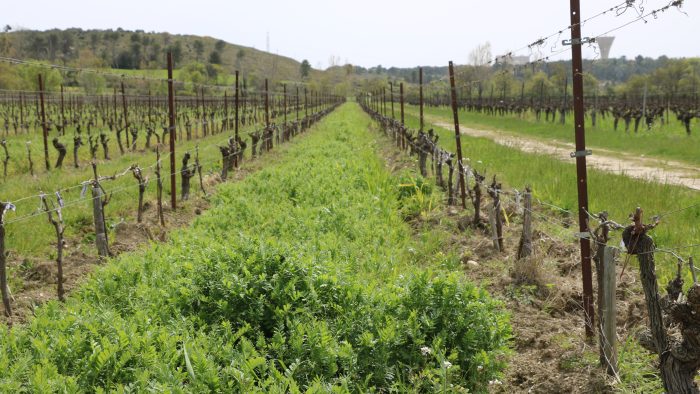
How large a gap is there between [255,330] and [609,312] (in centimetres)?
263

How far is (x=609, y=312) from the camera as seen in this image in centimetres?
408

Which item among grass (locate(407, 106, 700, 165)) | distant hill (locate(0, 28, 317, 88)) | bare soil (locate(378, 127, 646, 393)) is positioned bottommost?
bare soil (locate(378, 127, 646, 393))

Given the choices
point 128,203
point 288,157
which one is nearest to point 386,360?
point 128,203

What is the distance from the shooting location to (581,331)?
5004mm

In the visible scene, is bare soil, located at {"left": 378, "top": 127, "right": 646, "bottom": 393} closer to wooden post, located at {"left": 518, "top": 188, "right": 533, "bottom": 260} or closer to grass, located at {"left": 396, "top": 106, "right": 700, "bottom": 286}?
wooden post, located at {"left": 518, "top": 188, "right": 533, "bottom": 260}

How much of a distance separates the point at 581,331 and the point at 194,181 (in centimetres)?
1000

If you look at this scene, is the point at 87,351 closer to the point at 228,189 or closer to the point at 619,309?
the point at 619,309

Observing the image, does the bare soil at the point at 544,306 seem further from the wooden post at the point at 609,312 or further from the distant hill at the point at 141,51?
the distant hill at the point at 141,51

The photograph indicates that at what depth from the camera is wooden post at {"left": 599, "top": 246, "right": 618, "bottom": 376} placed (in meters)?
4.02

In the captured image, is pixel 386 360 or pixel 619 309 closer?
pixel 386 360

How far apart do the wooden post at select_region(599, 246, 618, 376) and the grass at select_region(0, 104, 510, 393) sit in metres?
0.73

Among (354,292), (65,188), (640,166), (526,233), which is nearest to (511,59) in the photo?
(526,233)

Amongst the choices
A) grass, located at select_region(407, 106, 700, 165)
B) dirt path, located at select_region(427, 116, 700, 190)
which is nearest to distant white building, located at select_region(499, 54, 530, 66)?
dirt path, located at select_region(427, 116, 700, 190)

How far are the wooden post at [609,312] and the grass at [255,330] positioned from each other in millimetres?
734
